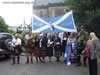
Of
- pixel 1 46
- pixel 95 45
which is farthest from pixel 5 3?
pixel 95 45

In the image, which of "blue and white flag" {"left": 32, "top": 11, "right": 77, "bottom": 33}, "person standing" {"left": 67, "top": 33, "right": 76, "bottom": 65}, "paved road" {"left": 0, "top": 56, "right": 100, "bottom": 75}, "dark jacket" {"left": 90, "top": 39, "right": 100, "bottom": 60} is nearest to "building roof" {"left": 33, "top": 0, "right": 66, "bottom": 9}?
"blue and white flag" {"left": 32, "top": 11, "right": 77, "bottom": 33}

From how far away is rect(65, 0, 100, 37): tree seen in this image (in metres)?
7.58

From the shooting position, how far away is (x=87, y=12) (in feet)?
25.7

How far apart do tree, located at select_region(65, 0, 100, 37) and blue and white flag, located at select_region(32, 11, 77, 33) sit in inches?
36.7

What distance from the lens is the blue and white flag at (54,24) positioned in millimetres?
7648

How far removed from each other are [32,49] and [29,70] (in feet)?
4.78

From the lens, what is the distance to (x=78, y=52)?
24.8 feet

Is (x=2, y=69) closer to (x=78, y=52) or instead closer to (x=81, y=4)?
(x=78, y=52)

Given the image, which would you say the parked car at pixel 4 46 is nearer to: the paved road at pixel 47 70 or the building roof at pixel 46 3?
the paved road at pixel 47 70

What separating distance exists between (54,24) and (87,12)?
1891 millimetres

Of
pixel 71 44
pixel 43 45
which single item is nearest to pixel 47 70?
pixel 43 45

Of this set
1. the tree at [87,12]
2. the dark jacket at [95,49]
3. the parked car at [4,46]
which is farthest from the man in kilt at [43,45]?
the dark jacket at [95,49]

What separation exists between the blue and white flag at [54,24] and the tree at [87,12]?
93 cm

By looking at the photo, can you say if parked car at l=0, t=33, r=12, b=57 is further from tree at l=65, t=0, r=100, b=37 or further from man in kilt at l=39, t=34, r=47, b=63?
tree at l=65, t=0, r=100, b=37
